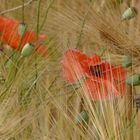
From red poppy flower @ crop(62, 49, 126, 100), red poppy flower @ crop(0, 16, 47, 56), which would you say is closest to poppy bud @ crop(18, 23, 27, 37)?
red poppy flower @ crop(0, 16, 47, 56)

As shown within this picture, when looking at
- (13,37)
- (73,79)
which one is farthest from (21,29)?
(73,79)

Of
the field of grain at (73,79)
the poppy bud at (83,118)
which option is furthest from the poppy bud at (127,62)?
the poppy bud at (83,118)

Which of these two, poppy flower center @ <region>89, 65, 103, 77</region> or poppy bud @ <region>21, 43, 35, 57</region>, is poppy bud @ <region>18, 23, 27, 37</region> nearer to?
poppy bud @ <region>21, 43, 35, 57</region>

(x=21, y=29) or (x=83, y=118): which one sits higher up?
(x=21, y=29)

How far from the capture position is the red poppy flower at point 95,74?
0.98 m

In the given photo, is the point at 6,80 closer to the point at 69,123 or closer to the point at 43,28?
the point at 69,123

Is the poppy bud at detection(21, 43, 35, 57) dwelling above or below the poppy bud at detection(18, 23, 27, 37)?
below

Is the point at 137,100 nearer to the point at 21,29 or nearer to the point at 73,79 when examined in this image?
the point at 73,79

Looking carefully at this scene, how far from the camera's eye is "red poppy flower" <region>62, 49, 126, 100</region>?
0.98m

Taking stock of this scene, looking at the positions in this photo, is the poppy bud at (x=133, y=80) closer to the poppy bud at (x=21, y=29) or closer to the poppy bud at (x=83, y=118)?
the poppy bud at (x=83, y=118)

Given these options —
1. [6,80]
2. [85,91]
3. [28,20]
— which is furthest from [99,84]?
[28,20]

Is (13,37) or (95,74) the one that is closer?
(95,74)

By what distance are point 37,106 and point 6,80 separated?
6 centimetres

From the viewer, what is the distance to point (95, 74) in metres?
1.04
